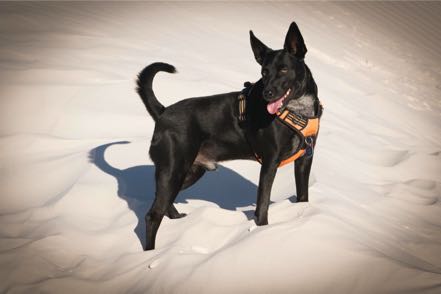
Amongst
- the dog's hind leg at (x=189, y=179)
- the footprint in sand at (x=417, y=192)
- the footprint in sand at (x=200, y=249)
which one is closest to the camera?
the footprint in sand at (x=200, y=249)

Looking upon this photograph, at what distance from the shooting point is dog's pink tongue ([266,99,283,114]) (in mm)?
4059

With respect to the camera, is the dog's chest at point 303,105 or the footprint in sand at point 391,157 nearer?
the dog's chest at point 303,105

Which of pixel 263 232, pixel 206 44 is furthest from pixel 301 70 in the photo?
pixel 206 44

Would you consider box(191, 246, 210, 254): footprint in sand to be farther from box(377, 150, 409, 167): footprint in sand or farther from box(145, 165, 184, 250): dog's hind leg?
box(377, 150, 409, 167): footprint in sand

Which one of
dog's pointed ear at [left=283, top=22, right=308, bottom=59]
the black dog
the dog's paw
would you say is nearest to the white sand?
the dog's paw

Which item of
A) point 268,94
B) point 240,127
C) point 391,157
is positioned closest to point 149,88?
point 240,127

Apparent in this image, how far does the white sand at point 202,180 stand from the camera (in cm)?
350

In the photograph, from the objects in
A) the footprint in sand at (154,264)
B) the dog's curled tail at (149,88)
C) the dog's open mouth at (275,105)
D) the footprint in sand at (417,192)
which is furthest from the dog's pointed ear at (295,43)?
the footprint in sand at (417,192)

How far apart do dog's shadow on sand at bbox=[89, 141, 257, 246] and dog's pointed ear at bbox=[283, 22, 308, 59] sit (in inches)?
74.0

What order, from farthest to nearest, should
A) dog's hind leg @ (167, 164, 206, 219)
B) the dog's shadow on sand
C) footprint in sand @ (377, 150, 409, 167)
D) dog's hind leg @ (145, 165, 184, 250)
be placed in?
footprint in sand @ (377, 150, 409, 167), the dog's shadow on sand, dog's hind leg @ (167, 164, 206, 219), dog's hind leg @ (145, 165, 184, 250)

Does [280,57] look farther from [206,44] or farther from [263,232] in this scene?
[206,44]

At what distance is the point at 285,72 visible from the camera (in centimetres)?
412

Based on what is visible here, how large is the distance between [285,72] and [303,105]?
1.29ft

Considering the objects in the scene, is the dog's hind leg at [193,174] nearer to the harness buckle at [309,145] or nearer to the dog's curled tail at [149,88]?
the dog's curled tail at [149,88]
